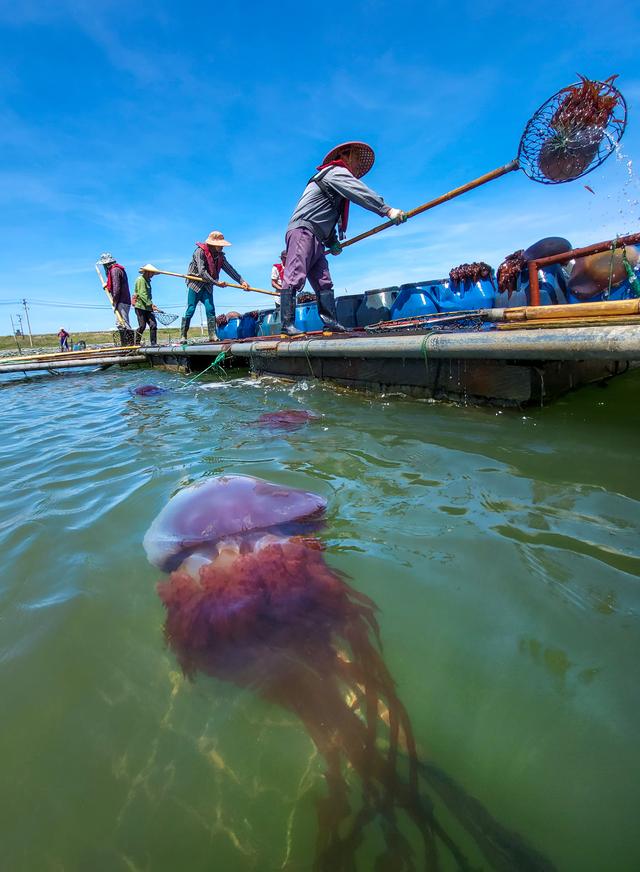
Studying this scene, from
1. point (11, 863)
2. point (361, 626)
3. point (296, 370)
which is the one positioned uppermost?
point (296, 370)

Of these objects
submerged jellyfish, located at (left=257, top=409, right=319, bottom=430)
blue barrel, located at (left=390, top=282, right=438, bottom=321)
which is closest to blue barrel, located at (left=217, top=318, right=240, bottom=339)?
blue barrel, located at (left=390, top=282, right=438, bottom=321)

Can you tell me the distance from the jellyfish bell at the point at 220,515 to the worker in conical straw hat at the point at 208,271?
783 centimetres

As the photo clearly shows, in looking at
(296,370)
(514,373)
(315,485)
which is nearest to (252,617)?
(315,485)

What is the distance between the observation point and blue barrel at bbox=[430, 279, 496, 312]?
625cm

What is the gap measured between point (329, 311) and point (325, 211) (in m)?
1.35

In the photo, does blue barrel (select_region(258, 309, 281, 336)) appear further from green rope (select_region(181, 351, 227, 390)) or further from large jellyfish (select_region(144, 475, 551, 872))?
large jellyfish (select_region(144, 475, 551, 872))

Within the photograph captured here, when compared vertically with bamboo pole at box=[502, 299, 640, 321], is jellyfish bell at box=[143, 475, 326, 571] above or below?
below

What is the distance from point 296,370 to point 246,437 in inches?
112

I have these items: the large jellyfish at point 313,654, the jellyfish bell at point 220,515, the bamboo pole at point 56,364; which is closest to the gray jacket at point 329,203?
the jellyfish bell at point 220,515

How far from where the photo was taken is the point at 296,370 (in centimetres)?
631

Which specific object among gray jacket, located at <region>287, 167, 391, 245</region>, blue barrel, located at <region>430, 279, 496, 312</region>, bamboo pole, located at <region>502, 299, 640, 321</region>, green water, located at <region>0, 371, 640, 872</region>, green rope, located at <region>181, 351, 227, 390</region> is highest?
gray jacket, located at <region>287, 167, 391, 245</region>

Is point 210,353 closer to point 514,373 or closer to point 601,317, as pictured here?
point 514,373

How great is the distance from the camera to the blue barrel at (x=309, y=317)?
319 inches

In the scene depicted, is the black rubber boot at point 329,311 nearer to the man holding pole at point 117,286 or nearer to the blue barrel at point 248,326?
the blue barrel at point 248,326
